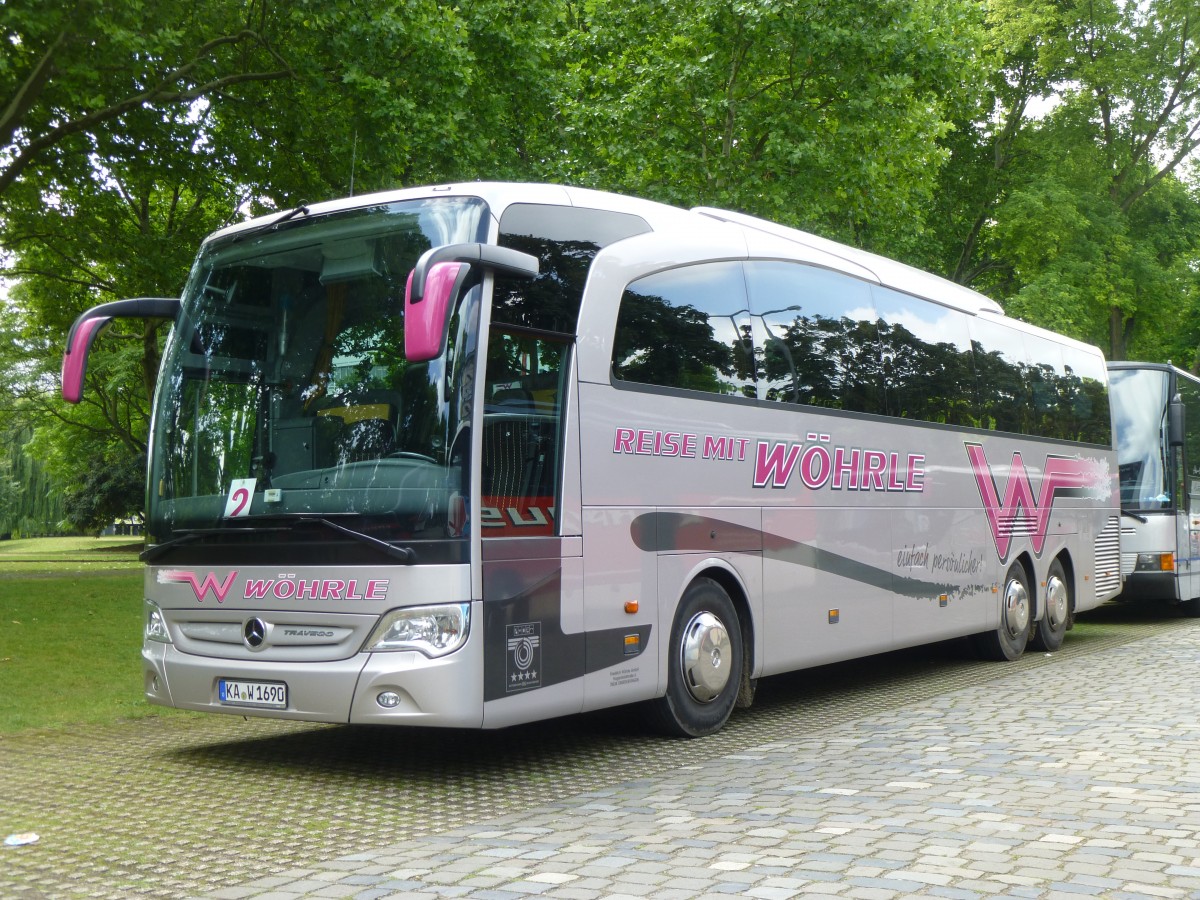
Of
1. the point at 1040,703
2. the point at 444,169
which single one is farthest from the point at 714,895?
the point at 444,169

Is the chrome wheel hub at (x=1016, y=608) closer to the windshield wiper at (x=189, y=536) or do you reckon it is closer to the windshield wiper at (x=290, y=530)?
the windshield wiper at (x=290, y=530)

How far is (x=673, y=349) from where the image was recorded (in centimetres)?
905

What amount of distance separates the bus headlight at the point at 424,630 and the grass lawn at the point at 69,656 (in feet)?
13.5

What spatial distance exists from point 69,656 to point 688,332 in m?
7.90

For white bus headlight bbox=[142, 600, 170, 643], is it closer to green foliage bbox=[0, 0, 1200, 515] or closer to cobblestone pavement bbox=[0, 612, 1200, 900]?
cobblestone pavement bbox=[0, 612, 1200, 900]

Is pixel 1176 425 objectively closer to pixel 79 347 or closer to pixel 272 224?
pixel 272 224

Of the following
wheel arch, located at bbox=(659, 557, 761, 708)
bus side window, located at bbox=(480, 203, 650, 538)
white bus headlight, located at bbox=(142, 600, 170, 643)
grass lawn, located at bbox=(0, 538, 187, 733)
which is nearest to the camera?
bus side window, located at bbox=(480, 203, 650, 538)

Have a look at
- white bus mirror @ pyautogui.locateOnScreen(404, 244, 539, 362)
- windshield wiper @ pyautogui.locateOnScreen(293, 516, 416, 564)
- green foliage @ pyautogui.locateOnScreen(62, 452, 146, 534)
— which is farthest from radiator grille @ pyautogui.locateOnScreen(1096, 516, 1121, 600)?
green foliage @ pyautogui.locateOnScreen(62, 452, 146, 534)

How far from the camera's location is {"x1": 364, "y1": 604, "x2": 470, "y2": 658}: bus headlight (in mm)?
7309

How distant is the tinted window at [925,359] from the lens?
12.2 meters

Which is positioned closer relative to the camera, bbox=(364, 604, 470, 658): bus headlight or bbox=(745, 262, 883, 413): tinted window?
bbox=(364, 604, 470, 658): bus headlight

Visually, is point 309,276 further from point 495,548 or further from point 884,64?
point 884,64

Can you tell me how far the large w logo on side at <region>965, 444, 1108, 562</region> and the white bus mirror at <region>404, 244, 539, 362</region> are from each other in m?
7.49

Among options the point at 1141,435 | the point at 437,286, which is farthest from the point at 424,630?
the point at 1141,435
